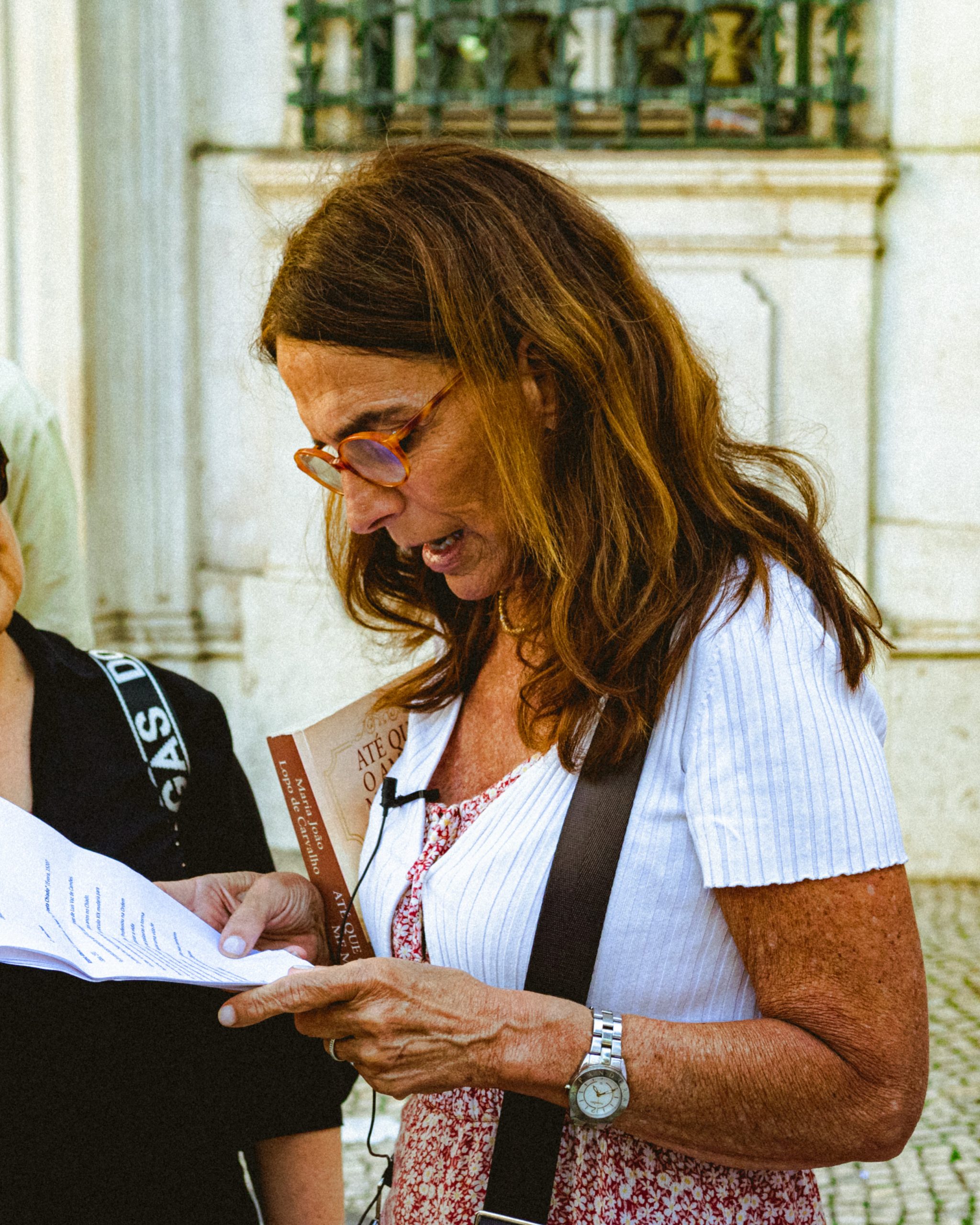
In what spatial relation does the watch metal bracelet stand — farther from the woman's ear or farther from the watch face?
the woman's ear

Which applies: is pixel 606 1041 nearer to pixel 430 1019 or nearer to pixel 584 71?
pixel 430 1019

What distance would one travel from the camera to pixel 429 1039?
1279 millimetres

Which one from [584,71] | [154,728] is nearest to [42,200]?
[584,71]

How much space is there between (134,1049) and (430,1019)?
0.51m

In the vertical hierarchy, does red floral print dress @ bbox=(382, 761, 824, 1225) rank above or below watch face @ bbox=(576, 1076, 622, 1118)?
below

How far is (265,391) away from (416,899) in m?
4.55

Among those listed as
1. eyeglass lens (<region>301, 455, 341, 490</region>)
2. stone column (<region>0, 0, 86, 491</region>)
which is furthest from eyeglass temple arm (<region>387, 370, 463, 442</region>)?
stone column (<region>0, 0, 86, 491</region>)

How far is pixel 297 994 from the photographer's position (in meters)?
1.26

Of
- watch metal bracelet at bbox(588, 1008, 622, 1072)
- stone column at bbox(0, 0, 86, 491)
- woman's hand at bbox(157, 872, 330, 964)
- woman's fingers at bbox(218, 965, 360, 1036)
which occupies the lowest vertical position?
woman's hand at bbox(157, 872, 330, 964)

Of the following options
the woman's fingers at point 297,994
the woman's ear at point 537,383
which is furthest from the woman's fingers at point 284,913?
the woman's ear at point 537,383

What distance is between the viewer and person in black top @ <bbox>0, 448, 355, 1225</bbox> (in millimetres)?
1524

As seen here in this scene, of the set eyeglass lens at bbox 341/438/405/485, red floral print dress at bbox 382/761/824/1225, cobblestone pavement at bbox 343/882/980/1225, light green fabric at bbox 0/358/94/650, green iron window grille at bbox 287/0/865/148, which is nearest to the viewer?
red floral print dress at bbox 382/761/824/1225

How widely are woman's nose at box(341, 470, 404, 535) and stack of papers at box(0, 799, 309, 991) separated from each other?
497mm

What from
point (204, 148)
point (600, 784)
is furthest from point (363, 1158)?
point (204, 148)
